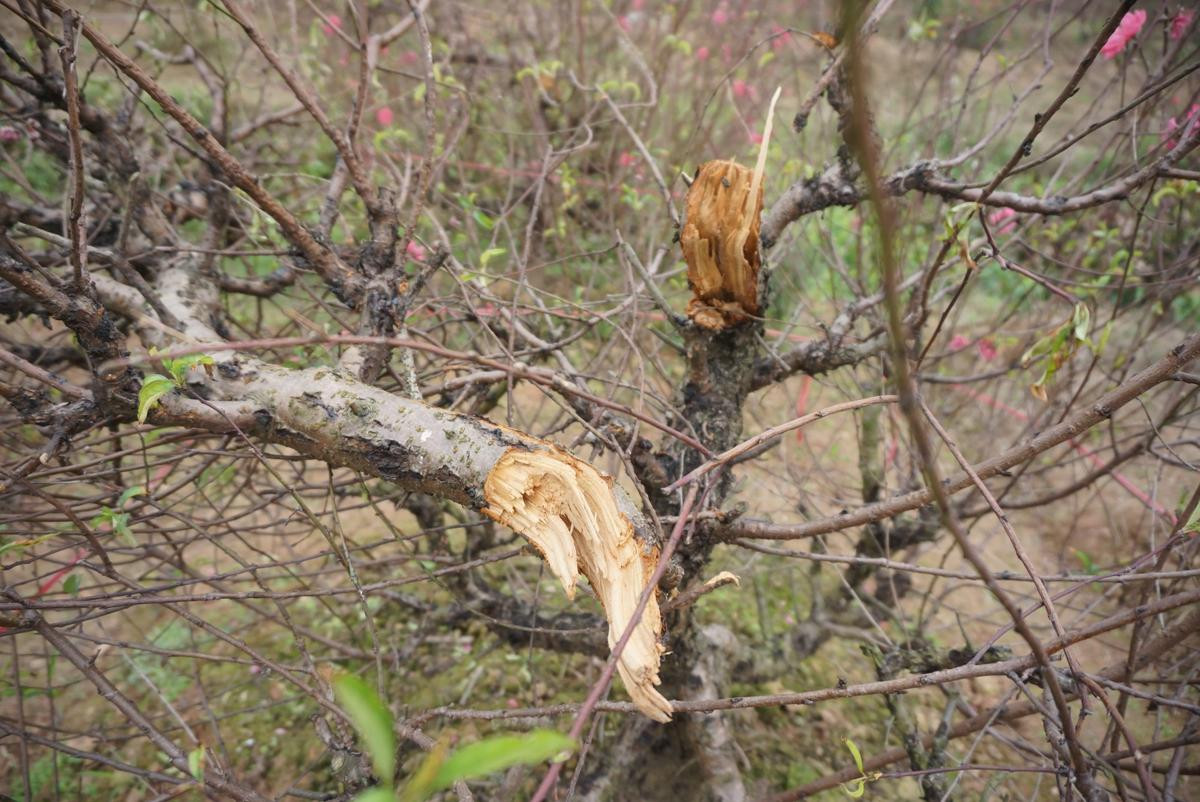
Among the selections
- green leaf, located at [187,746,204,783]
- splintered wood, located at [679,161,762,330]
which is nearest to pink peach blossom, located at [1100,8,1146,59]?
splintered wood, located at [679,161,762,330]

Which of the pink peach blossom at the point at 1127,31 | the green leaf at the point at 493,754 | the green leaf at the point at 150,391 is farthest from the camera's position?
the pink peach blossom at the point at 1127,31

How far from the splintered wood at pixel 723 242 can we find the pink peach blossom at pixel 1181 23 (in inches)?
60.1

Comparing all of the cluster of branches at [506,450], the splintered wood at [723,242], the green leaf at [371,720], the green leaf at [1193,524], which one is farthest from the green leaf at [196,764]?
the green leaf at [1193,524]

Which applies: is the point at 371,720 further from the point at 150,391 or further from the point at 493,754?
the point at 150,391

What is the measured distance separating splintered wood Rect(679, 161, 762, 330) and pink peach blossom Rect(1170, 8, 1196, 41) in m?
1.53

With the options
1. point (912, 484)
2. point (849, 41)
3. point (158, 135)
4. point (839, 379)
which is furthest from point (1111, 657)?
point (158, 135)

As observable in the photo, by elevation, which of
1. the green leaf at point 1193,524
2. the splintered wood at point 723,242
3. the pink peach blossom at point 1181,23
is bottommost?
the green leaf at point 1193,524

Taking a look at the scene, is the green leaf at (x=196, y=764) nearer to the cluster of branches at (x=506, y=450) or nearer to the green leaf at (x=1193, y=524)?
the cluster of branches at (x=506, y=450)

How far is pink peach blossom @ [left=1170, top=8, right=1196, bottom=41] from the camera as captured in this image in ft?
5.88

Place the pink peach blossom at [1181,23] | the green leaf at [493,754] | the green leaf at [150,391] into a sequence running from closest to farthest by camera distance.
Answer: the green leaf at [493,754], the green leaf at [150,391], the pink peach blossom at [1181,23]

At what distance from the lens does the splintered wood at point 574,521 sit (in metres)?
0.95

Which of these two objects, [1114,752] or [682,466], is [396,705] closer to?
[682,466]

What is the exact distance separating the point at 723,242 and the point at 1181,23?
5.70ft

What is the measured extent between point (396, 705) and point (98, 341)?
5.07 ft
